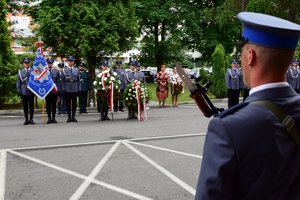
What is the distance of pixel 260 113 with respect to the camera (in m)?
1.82

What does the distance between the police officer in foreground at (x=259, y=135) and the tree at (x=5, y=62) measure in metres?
17.7

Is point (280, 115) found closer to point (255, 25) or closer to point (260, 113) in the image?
point (260, 113)

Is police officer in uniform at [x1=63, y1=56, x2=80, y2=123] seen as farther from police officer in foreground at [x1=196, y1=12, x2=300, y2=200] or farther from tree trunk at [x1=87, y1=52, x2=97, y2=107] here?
police officer in foreground at [x1=196, y1=12, x2=300, y2=200]

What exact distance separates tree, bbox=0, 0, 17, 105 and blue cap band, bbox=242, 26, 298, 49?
17663 millimetres

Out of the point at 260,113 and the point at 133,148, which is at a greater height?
the point at 260,113

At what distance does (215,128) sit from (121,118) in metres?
14.2

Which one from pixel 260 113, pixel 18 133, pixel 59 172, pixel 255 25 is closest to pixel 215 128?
pixel 260 113

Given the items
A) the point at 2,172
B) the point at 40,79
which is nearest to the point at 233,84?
the point at 40,79

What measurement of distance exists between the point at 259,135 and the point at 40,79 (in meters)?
13.6

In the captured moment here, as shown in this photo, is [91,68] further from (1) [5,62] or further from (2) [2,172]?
(2) [2,172]

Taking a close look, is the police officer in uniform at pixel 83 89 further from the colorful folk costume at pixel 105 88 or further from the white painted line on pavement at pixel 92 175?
the white painted line on pavement at pixel 92 175

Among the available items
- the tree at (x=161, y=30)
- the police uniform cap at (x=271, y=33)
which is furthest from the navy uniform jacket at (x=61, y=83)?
the tree at (x=161, y=30)

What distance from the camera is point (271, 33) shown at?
6.13ft

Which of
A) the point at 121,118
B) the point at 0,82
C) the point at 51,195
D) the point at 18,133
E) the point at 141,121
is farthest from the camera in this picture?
the point at 0,82
